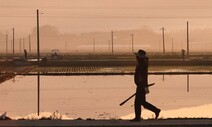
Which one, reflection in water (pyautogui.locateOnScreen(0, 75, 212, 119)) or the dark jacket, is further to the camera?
reflection in water (pyautogui.locateOnScreen(0, 75, 212, 119))

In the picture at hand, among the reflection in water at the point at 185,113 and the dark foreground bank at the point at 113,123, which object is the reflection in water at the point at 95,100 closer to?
the reflection in water at the point at 185,113

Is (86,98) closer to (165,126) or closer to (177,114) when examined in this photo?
(177,114)

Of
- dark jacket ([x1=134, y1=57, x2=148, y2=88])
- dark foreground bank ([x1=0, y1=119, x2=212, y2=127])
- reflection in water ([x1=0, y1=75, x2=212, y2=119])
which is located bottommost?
reflection in water ([x1=0, y1=75, x2=212, y2=119])

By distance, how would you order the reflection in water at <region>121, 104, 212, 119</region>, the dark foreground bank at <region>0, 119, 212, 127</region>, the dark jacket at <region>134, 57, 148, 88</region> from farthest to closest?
the reflection in water at <region>121, 104, 212, 119</region>, the dark jacket at <region>134, 57, 148, 88</region>, the dark foreground bank at <region>0, 119, 212, 127</region>

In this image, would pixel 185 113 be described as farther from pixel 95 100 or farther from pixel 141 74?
pixel 95 100

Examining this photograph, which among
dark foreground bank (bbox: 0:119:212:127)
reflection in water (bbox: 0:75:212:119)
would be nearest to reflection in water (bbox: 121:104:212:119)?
reflection in water (bbox: 0:75:212:119)

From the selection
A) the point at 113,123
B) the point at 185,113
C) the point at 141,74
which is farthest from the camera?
the point at 185,113

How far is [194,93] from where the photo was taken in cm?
2930

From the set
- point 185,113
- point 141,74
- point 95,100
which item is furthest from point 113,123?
point 95,100

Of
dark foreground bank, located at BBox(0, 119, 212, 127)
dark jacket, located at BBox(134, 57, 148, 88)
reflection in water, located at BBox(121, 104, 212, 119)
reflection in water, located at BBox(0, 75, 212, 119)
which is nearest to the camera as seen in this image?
dark foreground bank, located at BBox(0, 119, 212, 127)

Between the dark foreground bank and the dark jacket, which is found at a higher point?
the dark jacket

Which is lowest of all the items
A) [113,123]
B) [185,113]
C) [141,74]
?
[185,113]

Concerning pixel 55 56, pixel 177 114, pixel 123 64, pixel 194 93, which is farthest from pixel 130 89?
pixel 55 56

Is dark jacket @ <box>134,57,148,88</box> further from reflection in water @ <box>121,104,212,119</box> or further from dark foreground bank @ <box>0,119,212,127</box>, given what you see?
reflection in water @ <box>121,104,212,119</box>
